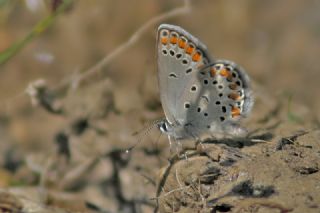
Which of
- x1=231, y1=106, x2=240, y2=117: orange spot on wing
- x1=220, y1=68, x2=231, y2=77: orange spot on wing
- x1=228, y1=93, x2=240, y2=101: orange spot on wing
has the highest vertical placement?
x1=220, y1=68, x2=231, y2=77: orange spot on wing

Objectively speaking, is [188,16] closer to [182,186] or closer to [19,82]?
[19,82]

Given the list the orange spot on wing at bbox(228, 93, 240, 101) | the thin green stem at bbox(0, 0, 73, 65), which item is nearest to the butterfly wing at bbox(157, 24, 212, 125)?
the orange spot on wing at bbox(228, 93, 240, 101)

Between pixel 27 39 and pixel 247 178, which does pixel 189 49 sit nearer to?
pixel 247 178

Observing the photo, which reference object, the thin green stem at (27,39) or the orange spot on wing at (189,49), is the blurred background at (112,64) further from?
the orange spot on wing at (189,49)

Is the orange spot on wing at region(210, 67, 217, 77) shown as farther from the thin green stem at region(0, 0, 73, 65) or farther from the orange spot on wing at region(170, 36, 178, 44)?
the thin green stem at region(0, 0, 73, 65)

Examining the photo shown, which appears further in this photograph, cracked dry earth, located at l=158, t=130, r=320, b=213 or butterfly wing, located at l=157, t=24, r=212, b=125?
butterfly wing, located at l=157, t=24, r=212, b=125

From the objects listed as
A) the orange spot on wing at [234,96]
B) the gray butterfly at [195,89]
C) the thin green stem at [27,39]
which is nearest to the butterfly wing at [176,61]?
the gray butterfly at [195,89]

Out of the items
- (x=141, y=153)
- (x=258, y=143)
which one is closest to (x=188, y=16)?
(x=141, y=153)

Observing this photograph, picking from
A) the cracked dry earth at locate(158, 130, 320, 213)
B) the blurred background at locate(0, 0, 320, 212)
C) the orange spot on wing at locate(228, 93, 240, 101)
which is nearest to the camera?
the cracked dry earth at locate(158, 130, 320, 213)
